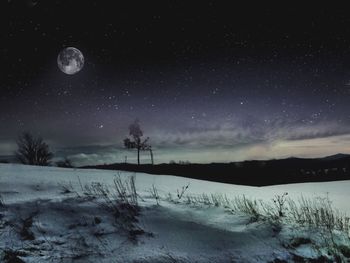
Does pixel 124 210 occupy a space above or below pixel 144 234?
above

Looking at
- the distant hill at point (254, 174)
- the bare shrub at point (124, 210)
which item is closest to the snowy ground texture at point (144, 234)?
the bare shrub at point (124, 210)

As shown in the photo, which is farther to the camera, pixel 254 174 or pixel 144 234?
pixel 254 174

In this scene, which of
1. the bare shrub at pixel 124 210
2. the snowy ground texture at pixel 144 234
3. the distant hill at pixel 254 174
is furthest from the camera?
the distant hill at pixel 254 174

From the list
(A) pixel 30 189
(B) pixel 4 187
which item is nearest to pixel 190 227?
(A) pixel 30 189

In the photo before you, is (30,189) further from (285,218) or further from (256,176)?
(256,176)

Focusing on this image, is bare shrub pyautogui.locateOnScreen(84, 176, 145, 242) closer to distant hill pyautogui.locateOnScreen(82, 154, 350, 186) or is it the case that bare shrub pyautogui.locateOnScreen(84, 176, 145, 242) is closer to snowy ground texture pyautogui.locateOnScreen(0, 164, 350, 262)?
snowy ground texture pyautogui.locateOnScreen(0, 164, 350, 262)

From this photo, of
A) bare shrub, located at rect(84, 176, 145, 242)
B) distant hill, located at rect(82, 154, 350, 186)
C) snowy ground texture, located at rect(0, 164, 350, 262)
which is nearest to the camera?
snowy ground texture, located at rect(0, 164, 350, 262)

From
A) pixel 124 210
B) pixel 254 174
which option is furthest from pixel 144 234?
pixel 254 174

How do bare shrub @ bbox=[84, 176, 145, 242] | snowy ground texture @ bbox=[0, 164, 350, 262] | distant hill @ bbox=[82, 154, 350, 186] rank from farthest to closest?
distant hill @ bbox=[82, 154, 350, 186], bare shrub @ bbox=[84, 176, 145, 242], snowy ground texture @ bbox=[0, 164, 350, 262]

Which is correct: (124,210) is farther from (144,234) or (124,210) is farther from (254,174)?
(254,174)

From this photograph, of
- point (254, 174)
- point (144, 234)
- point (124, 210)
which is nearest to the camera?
point (144, 234)

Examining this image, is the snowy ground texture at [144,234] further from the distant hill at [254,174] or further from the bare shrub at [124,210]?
the distant hill at [254,174]

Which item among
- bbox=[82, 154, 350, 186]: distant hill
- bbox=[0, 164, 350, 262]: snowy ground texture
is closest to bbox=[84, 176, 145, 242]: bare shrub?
bbox=[0, 164, 350, 262]: snowy ground texture

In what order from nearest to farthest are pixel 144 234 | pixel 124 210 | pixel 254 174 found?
1. pixel 144 234
2. pixel 124 210
3. pixel 254 174
